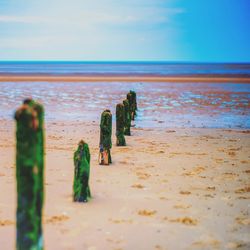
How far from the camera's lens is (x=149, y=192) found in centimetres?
913

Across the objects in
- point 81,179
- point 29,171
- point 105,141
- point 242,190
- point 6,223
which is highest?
point 29,171

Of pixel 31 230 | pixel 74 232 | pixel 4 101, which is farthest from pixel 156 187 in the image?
pixel 4 101

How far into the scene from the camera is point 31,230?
14.9 ft

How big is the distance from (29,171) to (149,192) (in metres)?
5.11

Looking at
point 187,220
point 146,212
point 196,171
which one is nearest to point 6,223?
point 146,212

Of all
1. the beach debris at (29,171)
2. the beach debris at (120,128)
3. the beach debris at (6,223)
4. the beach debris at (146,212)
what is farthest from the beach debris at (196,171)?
the beach debris at (29,171)

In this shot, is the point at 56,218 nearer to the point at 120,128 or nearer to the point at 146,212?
the point at 146,212

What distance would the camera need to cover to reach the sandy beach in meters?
6.71

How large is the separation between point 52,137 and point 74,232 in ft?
32.3

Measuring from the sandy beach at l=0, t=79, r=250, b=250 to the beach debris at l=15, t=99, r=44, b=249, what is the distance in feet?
6.19

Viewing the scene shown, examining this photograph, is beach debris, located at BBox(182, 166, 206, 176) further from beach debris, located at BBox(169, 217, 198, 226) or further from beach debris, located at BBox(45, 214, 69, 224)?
beach debris, located at BBox(45, 214, 69, 224)

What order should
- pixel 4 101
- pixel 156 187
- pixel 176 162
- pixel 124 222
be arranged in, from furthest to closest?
pixel 4 101
pixel 176 162
pixel 156 187
pixel 124 222

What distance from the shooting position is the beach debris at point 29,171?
429cm

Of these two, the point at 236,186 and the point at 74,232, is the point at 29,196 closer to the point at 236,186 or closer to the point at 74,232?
the point at 74,232
